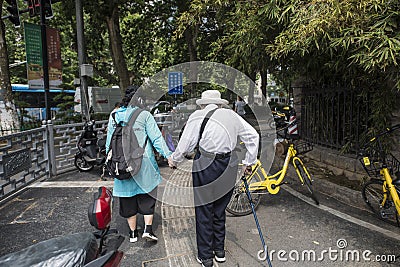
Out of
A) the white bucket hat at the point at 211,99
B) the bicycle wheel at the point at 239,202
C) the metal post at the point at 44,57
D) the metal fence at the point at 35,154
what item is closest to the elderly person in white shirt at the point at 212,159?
the white bucket hat at the point at 211,99

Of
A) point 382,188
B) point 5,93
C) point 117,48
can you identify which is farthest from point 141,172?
point 117,48

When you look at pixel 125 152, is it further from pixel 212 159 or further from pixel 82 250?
pixel 82 250

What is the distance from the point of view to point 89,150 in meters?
7.03

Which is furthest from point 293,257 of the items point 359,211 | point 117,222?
point 117,222

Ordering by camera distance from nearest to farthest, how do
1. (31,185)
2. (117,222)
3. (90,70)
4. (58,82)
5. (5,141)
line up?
1. (117,222)
2. (5,141)
3. (31,185)
4. (58,82)
5. (90,70)

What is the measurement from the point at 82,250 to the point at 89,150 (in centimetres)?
541

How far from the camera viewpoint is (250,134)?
3234 mm

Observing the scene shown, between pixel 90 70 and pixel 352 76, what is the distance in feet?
22.0

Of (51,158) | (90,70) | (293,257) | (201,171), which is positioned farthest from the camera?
(90,70)

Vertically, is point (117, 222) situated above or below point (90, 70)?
below

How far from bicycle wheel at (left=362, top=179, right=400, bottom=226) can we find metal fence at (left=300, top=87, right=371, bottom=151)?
1478 millimetres

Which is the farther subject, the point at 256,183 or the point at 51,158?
the point at 51,158

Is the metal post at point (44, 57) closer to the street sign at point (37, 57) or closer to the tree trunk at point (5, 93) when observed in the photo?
the street sign at point (37, 57)

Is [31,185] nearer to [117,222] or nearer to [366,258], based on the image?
[117,222]
